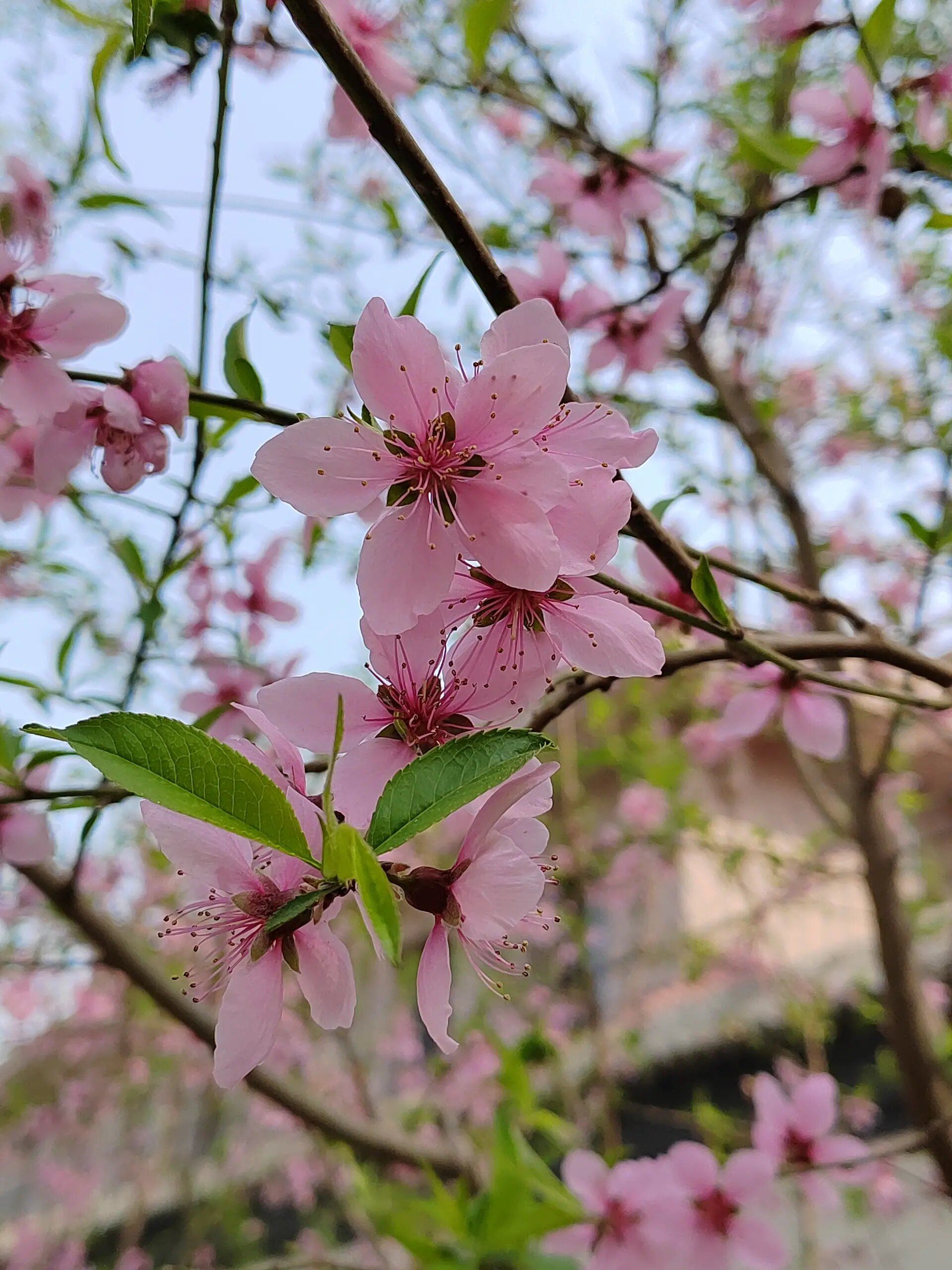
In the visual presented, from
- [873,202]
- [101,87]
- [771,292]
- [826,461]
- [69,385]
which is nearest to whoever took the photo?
[69,385]

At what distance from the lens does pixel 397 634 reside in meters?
0.47

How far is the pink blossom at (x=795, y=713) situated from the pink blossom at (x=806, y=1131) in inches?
25.0

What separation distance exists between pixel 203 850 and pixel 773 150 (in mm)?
965

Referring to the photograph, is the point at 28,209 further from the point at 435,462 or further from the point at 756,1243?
the point at 756,1243

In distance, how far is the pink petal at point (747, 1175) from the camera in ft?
3.39

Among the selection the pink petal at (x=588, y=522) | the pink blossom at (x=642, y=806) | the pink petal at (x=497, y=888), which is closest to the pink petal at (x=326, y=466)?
the pink petal at (x=588, y=522)

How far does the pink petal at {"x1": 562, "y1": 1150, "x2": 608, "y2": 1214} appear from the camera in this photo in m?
1.07

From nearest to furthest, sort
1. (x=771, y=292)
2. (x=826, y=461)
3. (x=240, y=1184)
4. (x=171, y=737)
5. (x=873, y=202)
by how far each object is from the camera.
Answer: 1. (x=171, y=737)
2. (x=873, y=202)
3. (x=771, y=292)
4. (x=826, y=461)
5. (x=240, y=1184)

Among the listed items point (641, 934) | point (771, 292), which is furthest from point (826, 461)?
point (641, 934)

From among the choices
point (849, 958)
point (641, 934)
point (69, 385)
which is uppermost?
point (69, 385)

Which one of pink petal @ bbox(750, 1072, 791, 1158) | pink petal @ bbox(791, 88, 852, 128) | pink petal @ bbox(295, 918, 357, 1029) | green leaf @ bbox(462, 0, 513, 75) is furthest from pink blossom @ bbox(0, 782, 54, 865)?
pink petal @ bbox(791, 88, 852, 128)

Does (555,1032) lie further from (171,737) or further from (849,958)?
(171,737)

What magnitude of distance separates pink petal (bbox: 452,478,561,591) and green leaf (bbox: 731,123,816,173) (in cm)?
72

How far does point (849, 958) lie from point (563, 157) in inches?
129
